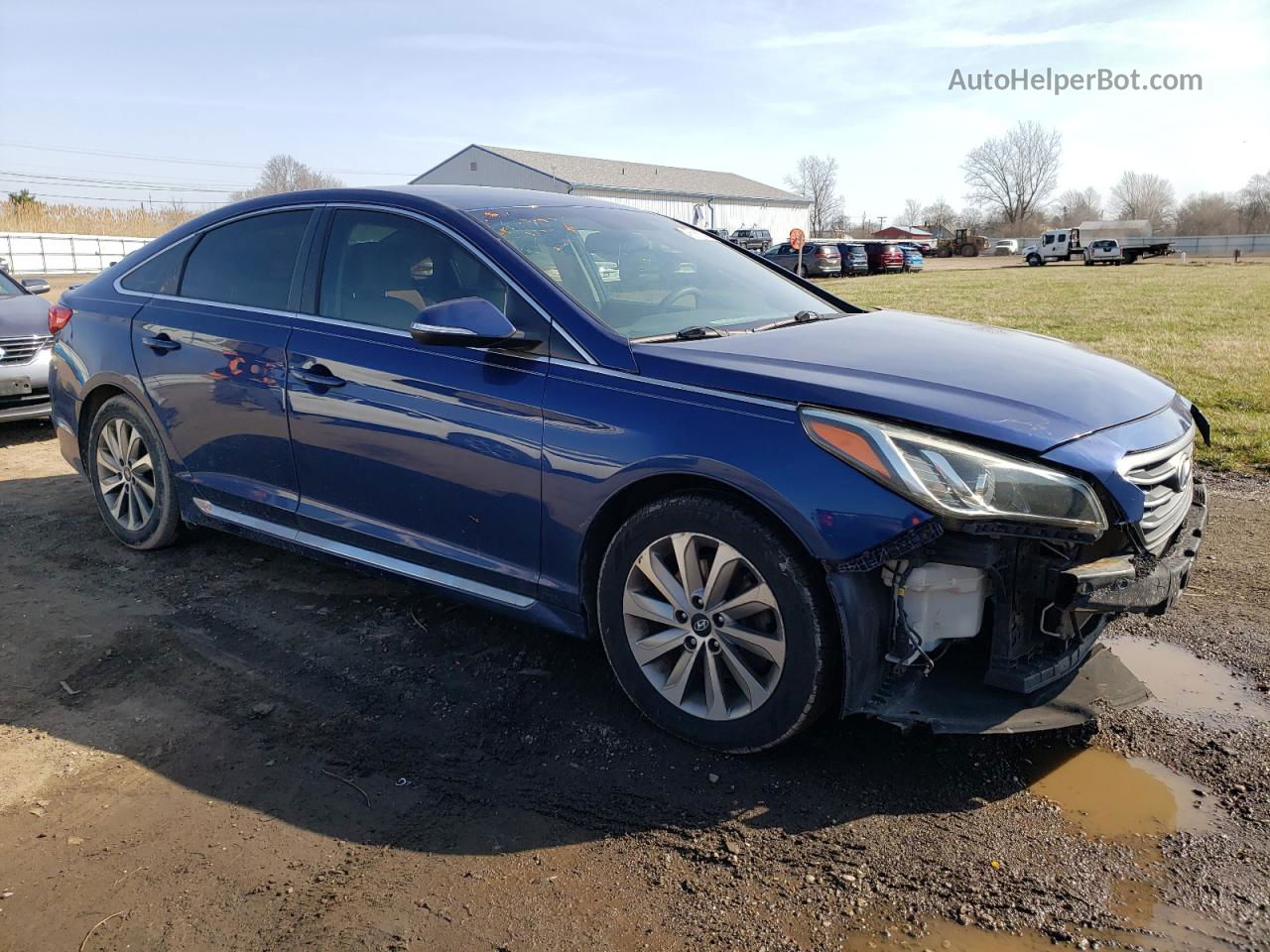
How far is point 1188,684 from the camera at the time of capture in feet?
11.3

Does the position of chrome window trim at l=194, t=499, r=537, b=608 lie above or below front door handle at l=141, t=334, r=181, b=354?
below

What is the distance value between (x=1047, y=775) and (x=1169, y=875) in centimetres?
49

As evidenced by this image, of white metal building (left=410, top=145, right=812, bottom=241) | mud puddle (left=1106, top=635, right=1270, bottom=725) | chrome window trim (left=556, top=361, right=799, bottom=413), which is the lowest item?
mud puddle (left=1106, top=635, right=1270, bottom=725)

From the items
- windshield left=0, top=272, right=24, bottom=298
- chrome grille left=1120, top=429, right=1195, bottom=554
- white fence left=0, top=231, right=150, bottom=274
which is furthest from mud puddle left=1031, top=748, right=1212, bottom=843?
white fence left=0, top=231, right=150, bottom=274

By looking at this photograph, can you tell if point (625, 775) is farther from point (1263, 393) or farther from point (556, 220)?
point (1263, 393)

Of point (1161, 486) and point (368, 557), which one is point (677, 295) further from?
point (1161, 486)

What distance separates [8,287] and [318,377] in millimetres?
7077

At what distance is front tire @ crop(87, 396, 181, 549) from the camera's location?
A: 4773mm

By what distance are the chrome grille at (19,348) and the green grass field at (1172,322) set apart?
766cm

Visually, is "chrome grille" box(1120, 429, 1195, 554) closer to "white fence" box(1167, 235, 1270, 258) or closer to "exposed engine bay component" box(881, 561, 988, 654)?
"exposed engine bay component" box(881, 561, 988, 654)

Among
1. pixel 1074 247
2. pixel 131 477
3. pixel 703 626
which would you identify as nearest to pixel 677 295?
pixel 703 626

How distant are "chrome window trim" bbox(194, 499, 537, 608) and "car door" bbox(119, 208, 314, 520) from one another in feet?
0.17

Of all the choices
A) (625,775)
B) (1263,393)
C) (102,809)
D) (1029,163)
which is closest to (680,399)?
(625,775)

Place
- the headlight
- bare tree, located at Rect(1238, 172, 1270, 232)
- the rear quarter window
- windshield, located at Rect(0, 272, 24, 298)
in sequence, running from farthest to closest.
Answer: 1. bare tree, located at Rect(1238, 172, 1270, 232)
2. windshield, located at Rect(0, 272, 24, 298)
3. the rear quarter window
4. the headlight
